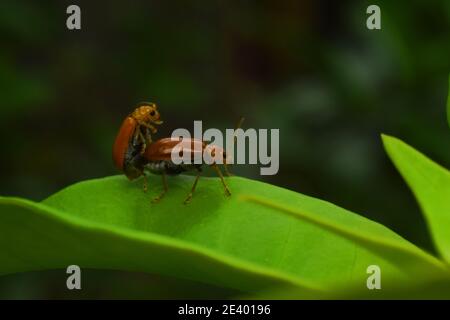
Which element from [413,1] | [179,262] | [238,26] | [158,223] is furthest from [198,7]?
[179,262]

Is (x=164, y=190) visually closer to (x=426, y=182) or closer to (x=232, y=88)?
(x=426, y=182)

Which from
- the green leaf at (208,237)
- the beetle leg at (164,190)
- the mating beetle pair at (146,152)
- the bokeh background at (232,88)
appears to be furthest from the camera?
the bokeh background at (232,88)

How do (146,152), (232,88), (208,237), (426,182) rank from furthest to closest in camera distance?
(232,88), (146,152), (208,237), (426,182)

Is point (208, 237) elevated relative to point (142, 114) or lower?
lower

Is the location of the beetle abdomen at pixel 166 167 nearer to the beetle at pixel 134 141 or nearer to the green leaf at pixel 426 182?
the beetle at pixel 134 141

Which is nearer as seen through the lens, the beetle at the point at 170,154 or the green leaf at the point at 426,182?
the green leaf at the point at 426,182

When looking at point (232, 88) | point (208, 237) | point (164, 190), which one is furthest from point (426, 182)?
point (232, 88)

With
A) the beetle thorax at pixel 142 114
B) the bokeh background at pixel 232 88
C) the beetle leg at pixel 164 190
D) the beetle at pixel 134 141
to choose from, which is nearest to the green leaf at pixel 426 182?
the beetle leg at pixel 164 190
